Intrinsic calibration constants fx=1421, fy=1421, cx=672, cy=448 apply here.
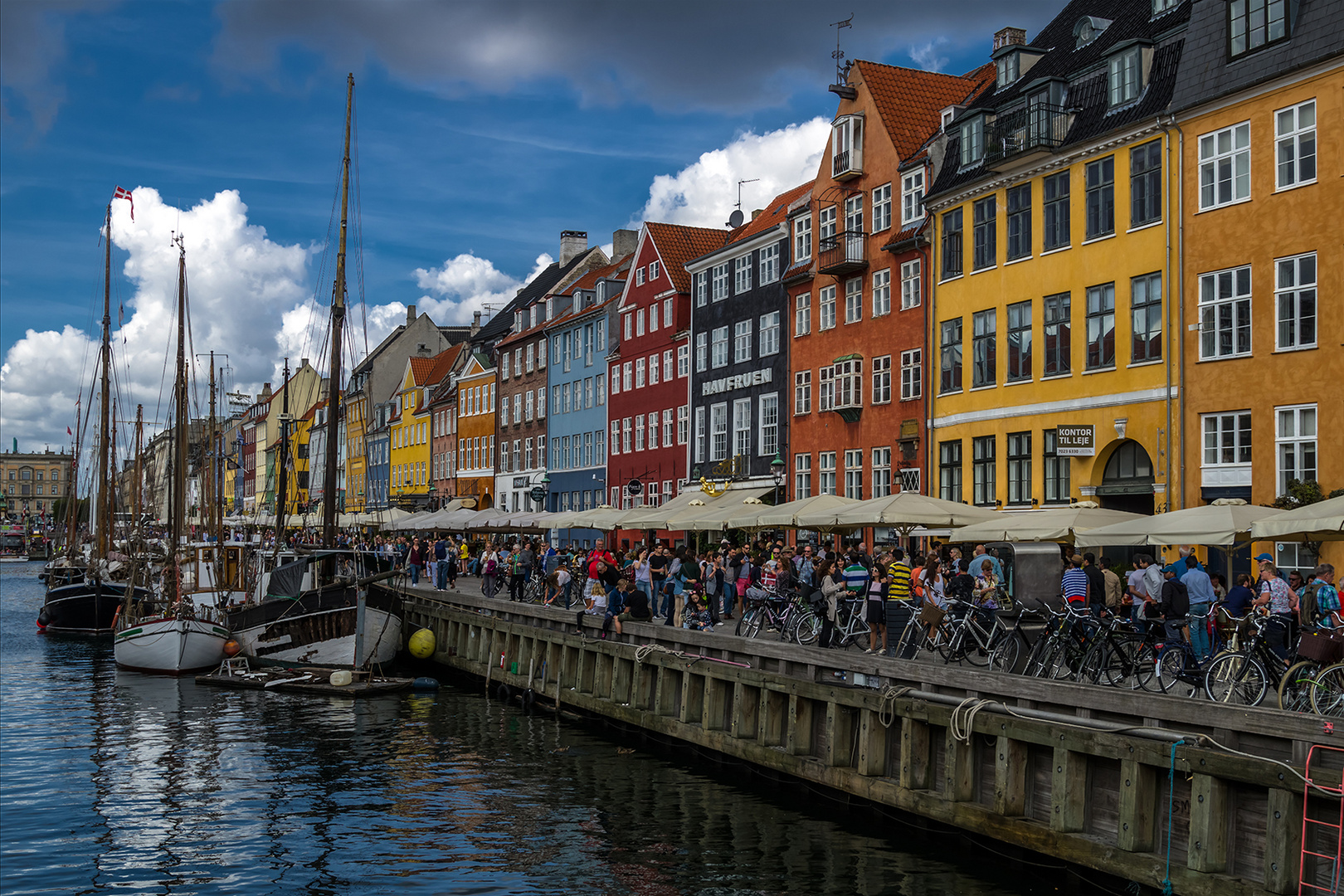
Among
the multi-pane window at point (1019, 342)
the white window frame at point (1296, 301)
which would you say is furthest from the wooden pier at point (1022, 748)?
the multi-pane window at point (1019, 342)

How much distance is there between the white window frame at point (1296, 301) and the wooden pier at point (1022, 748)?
14.6 m

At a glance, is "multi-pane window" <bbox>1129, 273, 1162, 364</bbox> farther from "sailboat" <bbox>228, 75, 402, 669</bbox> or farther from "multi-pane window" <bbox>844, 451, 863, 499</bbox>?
"sailboat" <bbox>228, 75, 402, 669</bbox>

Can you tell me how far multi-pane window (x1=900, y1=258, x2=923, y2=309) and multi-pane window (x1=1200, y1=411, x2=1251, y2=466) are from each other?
43.8ft

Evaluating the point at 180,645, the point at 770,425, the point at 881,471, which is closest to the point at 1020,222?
the point at 881,471

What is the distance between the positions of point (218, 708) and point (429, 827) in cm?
1520

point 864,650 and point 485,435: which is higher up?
point 485,435

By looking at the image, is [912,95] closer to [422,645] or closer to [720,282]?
[720,282]

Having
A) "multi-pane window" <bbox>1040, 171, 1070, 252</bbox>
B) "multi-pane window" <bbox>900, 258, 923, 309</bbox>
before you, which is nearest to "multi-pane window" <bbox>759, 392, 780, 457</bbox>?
"multi-pane window" <bbox>900, 258, 923, 309</bbox>

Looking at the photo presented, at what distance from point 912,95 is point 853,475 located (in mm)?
13009

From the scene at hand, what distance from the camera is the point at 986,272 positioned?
40.7 metres

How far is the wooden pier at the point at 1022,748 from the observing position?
539 inches

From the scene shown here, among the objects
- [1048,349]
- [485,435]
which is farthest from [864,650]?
[485,435]

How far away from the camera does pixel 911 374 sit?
45062mm

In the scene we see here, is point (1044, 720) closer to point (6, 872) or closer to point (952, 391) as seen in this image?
point (6, 872)
